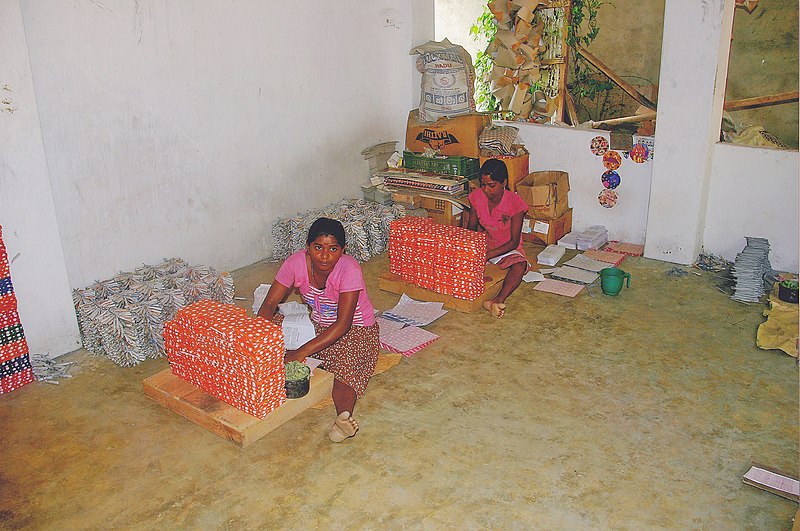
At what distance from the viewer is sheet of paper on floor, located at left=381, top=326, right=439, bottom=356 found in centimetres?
486

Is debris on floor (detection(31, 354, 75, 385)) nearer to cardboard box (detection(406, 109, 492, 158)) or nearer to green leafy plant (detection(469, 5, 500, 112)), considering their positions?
cardboard box (detection(406, 109, 492, 158))

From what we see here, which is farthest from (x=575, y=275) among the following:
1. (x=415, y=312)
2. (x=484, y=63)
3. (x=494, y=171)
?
(x=484, y=63)

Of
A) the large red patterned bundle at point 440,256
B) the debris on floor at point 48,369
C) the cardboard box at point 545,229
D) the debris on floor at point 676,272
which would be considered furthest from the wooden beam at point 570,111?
the debris on floor at point 48,369

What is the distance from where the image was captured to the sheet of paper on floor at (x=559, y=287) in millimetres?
5828

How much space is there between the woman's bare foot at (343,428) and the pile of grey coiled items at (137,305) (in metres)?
1.69

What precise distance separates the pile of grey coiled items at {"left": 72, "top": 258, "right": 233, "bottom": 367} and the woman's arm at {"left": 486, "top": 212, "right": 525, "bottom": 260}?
7.06 ft

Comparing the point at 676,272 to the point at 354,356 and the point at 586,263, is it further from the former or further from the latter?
the point at 354,356

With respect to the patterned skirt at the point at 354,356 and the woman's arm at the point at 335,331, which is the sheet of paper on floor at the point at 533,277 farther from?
the woman's arm at the point at 335,331

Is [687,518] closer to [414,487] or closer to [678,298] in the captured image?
[414,487]

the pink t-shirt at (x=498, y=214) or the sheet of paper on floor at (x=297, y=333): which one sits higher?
the pink t-shirt at (x=498, y=214)

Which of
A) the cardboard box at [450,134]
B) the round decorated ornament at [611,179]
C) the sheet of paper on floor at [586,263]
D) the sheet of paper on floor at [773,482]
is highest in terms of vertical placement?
Result: the cardboard box at [450,134]

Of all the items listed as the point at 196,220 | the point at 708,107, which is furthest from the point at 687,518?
the point at 196,220

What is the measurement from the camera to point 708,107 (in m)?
5.93

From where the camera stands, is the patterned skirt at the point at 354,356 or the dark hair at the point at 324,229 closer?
the dark hair at the point at 324,229
